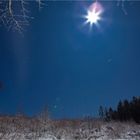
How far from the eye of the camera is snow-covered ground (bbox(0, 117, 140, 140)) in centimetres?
939

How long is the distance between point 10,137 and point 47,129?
1.79m

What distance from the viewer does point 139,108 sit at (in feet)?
147

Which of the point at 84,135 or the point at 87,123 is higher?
the point at 87,123

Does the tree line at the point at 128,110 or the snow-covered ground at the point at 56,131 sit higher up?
the tree line at the point at 128,110

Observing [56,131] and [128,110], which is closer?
[56,131]

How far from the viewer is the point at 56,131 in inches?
392

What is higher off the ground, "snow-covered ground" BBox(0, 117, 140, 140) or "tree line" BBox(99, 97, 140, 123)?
"tree line" BBox(99, 97, 140, 123)

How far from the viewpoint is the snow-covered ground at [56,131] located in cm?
939

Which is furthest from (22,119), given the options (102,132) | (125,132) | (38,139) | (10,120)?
(125,132)

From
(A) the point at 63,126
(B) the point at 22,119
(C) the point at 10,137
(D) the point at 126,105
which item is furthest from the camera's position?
(D) the point at 126,105

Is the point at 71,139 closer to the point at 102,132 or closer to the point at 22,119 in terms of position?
the point at 102,132

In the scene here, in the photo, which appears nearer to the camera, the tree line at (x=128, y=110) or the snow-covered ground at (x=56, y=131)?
the snow-covered ground at (x=56, y=131)

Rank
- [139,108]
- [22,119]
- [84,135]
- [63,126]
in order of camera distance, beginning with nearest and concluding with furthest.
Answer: [84,135], [63,126], [22,119], [139,108]

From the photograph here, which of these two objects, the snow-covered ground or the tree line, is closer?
the snow-covered ground
